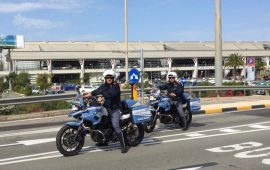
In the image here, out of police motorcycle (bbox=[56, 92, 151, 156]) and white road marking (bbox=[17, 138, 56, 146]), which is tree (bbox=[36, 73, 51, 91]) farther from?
police motorcycle (bbox=[56, 92, 151, 156])

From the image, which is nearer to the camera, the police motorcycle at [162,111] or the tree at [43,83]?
the police motorcycle at [162,111]

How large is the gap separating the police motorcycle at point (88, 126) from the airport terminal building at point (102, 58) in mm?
78923

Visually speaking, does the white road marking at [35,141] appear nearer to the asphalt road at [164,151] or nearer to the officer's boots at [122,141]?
the asphalt road at [164,151]

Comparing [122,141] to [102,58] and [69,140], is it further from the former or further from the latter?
[102,58]

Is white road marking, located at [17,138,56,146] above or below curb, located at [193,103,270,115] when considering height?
below

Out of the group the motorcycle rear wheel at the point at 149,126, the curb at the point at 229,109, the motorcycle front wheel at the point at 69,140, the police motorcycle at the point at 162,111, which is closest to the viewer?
the motorcycle front wheel at the point at 69,140

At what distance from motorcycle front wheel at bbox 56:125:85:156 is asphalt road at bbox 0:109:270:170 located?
17 centimetres

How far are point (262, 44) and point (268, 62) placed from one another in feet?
66.4

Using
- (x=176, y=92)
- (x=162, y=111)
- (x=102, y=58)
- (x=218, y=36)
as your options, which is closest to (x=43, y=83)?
(x=102, y=58)

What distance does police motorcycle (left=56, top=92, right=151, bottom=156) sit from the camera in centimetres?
878

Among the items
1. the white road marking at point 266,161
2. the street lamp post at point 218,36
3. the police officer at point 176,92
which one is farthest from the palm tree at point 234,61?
the white road marking at point 266,161

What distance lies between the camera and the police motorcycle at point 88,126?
8.78m

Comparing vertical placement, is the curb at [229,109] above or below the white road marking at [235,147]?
above

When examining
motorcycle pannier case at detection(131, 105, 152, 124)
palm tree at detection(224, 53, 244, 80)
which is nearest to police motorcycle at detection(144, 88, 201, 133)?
motorcycle pannier case at detection(131, 105, 152, 124)
